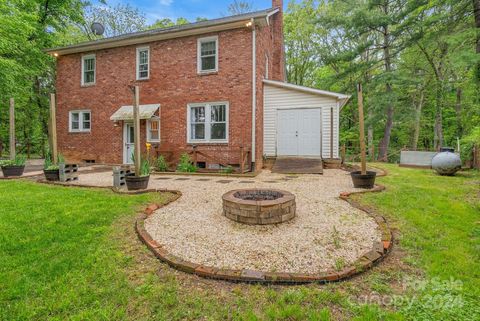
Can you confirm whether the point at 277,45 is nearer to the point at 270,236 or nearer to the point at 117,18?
the point at 270,236

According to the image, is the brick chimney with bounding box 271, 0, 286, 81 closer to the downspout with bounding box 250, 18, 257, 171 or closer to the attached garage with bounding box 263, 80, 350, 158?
the attached garage with bounding box 263, 80, 350, 158

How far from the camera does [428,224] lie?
4.12 m

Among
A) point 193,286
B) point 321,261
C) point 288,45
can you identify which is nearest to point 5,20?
point 193,286

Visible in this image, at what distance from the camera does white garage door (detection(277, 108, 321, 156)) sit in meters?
Result: 11.4

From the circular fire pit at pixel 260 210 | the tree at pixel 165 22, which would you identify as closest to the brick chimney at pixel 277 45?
the circular fire pit at pixel 260 210

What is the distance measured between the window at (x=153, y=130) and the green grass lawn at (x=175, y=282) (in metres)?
7.67

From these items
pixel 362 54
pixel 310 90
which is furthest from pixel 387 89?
pixel 310 90

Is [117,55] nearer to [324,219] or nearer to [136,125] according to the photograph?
[136,125]

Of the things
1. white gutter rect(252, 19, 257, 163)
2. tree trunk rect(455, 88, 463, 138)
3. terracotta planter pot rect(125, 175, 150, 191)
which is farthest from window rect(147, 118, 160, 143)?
tree trunk rect(455, 88, 463, 138)

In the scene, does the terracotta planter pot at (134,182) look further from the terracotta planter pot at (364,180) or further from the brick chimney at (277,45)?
the brick chimney at (277,45)

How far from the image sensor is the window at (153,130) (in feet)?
39.0

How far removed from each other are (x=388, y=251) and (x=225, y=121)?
8619 mm

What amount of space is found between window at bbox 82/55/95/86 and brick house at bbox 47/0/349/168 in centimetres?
5

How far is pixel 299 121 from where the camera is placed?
11.6 m
